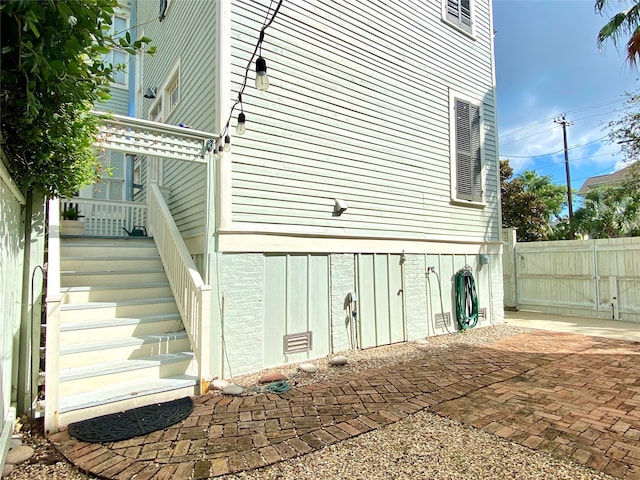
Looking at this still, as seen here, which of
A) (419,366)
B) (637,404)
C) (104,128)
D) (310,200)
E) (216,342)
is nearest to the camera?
(637,404)

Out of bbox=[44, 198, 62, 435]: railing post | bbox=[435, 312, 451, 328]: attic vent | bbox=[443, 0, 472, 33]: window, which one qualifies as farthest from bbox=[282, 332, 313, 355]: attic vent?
bbox=[443, 0, 472, 33]: window

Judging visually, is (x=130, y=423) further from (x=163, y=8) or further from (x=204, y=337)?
(x=163, y=8)

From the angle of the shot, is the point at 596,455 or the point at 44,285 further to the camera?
the point at 44,285

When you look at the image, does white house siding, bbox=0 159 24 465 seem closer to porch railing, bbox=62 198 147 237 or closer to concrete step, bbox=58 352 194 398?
concrete step, bbox=58 352 194 398

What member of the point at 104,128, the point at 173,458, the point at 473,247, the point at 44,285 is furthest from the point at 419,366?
the point at 104,128

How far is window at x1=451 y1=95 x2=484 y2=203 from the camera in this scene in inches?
290

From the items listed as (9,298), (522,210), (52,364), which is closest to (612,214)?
(522,210)

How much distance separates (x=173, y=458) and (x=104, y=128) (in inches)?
131

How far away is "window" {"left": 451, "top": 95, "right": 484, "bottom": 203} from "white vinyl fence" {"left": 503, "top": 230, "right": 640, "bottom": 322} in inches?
133

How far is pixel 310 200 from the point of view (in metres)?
A: 5.20

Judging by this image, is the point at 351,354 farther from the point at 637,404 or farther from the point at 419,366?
the point at 637,404

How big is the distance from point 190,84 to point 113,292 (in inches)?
133

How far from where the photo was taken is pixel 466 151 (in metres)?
7.60

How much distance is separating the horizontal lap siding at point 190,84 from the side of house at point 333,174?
0.15 feet
